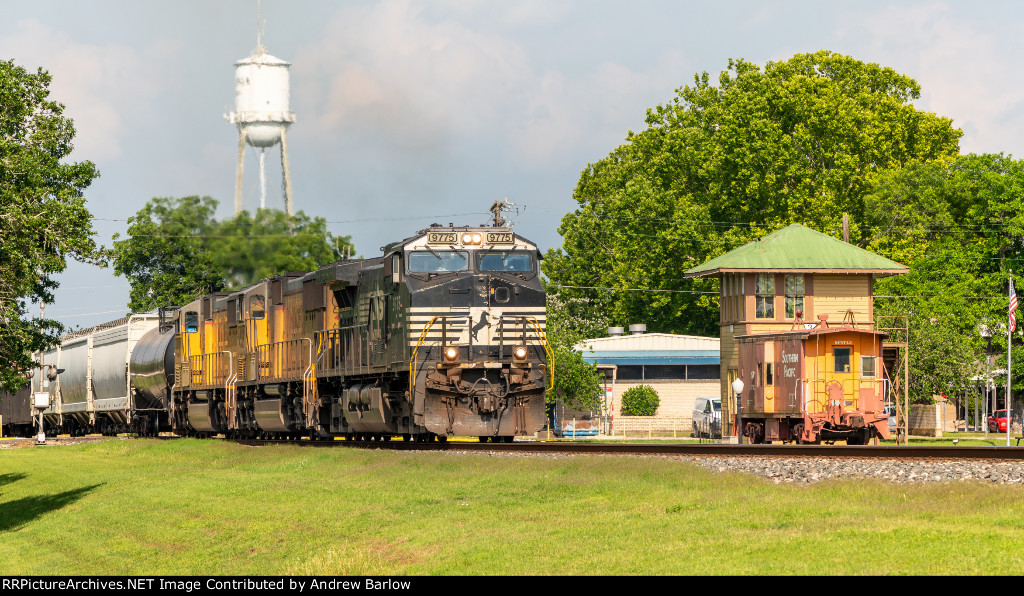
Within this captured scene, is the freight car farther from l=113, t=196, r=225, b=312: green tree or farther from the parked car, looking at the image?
l=113, t=196, r=225, b=312: green tree

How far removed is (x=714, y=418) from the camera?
55.8 metres

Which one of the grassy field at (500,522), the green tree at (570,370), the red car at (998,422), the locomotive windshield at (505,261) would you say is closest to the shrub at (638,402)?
the green tree at (570,370)

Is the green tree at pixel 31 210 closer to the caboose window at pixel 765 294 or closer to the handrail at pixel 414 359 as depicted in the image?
the handrail at pixel 414 359

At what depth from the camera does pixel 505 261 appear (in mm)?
28688

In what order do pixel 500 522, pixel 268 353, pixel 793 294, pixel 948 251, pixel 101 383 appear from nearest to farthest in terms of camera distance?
pixel 500 522 → pixel 268 353 → pixel 793 294 → pixel 101 383 → pixel 948 251

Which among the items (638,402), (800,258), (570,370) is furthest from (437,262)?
(638,402)

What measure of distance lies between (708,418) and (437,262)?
3109 centimetres

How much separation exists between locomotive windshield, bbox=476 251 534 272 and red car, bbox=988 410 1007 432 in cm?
4343

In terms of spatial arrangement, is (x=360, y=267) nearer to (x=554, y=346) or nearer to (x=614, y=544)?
(x=614, y=544)

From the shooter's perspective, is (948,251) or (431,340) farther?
(948,251)

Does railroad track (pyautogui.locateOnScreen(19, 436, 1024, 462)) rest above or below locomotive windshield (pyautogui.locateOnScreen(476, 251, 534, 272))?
below

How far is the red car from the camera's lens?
64438 millimetres

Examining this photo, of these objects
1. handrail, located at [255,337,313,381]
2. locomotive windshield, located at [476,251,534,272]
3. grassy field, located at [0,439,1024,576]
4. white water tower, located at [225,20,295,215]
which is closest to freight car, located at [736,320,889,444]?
locomotive windshield, located at [476,251,534,272]

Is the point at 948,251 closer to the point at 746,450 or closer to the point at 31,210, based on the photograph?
the point at 746,450
